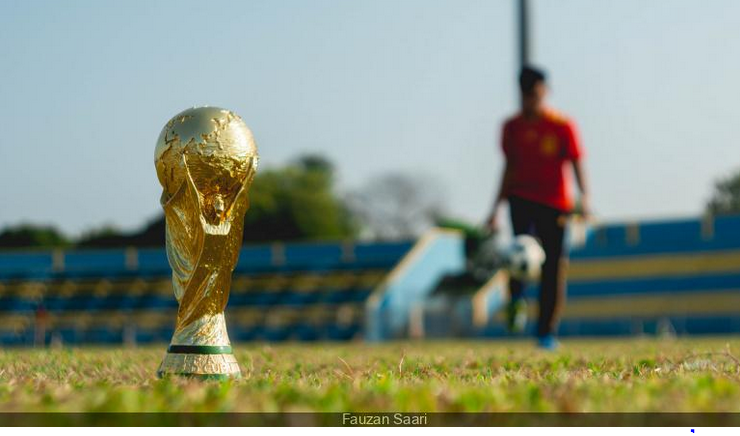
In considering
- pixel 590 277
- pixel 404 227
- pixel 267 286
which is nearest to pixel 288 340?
pixel 267 286

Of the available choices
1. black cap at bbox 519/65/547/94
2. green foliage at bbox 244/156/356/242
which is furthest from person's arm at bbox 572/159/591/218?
green foliage at bbox 244/156/356/242

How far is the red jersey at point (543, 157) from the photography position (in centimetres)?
648

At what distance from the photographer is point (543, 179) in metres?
6.49

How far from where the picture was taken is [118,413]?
5.73 feet

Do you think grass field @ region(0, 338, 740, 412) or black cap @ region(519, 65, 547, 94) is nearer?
grass field @ region(0, 338, 740, 412)

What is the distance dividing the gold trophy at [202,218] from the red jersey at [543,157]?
12.6 feet

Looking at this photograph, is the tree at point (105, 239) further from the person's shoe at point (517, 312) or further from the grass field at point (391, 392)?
the grass field at point (391, 392)

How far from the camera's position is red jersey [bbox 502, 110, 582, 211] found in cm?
648

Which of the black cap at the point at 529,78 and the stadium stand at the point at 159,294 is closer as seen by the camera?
the black cap at the point at 529,78

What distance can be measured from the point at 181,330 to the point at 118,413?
1.14 metres

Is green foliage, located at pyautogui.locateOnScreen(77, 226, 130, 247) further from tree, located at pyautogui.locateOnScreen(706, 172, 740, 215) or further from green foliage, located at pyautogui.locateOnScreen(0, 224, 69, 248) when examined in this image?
tree, located at pyautogui.locateOnScreen(706, 172, 740, 215)

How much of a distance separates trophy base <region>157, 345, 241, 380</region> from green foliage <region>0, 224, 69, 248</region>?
1955 inches

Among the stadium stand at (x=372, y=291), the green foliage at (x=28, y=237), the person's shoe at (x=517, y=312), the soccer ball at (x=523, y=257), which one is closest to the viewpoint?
the soccer ball at (x=523, y=257)

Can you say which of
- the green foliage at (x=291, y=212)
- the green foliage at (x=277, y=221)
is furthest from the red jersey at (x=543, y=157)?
the green foliage at (x=291, y=212)
